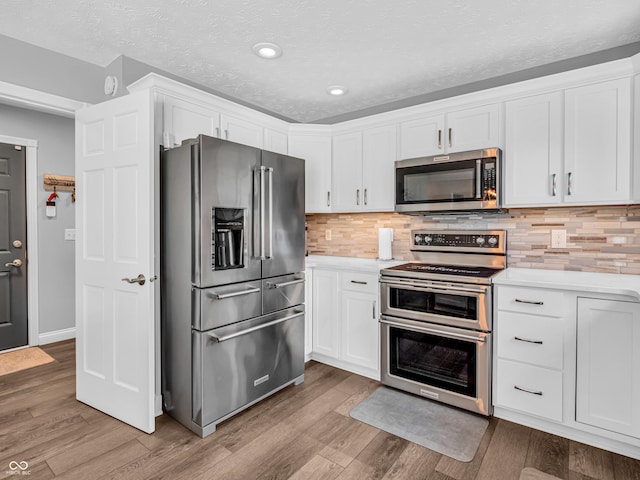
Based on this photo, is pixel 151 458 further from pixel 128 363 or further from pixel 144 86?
pixel 144 86

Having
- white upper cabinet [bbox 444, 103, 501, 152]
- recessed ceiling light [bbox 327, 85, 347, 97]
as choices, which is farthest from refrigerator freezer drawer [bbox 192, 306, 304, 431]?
recessed ceiling light [bbox 327, 85, 347, 97]

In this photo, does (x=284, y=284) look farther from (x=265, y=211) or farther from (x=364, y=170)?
(x=364, y=170)

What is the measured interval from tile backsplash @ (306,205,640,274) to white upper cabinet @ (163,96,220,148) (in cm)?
178

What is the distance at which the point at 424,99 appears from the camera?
333 cm

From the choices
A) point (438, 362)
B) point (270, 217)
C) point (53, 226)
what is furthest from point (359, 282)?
point (53, 226)

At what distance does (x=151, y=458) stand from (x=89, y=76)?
8.87 feet

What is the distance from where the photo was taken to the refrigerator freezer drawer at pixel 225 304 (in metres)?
2.21

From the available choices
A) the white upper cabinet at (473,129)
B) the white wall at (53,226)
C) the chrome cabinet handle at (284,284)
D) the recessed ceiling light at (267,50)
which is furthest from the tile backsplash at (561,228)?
the white wall at (53,226)

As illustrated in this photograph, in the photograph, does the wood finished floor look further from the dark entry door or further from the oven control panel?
the dark entry door

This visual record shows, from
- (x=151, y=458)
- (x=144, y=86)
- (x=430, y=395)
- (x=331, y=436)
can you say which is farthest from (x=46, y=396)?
(x=430, y=395)

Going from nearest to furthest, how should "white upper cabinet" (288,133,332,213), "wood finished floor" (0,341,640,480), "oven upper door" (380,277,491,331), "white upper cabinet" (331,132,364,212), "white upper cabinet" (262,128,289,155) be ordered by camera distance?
"wood finished floor" (0,341,640,480), "oven upper door" (380,277,491,331), "white upper cabinet" (262,128,289,155), "white upper cabinet" (331,132,364,212), "white upper cabinet" (288,133,332,213)

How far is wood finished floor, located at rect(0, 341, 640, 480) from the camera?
189 cm

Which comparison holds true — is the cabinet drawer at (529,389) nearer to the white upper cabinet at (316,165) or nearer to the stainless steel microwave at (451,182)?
the stainless steel microwave at (451,182)

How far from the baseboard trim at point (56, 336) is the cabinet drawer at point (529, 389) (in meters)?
4.23
